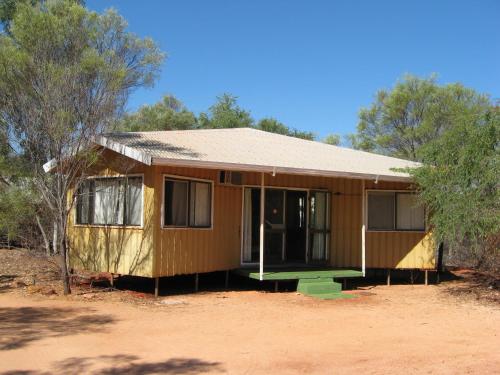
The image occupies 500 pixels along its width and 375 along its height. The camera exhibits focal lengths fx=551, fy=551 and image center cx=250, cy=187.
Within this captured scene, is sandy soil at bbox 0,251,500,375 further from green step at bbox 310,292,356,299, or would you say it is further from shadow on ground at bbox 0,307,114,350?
green step at bbox 310,292,356,299

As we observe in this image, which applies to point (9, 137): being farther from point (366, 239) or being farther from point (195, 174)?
point (366, 239)

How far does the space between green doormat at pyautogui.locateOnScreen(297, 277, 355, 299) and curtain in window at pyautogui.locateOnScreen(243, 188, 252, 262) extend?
1.44 meters

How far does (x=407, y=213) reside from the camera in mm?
14078

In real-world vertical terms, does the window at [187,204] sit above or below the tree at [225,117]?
below

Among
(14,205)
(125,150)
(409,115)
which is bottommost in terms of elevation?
(14,205)

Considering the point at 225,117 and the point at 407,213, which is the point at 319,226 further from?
the point at 225,117

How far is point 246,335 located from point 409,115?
874 inches

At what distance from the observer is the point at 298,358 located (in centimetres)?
660

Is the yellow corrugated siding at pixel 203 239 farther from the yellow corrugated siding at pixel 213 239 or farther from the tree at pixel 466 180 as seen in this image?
the tree at pixel 466 180

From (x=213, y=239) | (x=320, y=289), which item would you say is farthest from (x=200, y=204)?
(x=320, y=289)

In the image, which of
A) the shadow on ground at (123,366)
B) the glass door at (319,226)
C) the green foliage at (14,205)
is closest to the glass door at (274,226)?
the glass door at (319,226)

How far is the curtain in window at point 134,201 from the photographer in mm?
11117

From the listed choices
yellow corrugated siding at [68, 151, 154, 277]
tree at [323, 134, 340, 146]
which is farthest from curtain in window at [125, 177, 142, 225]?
tree at [323, 134, 340, 146]

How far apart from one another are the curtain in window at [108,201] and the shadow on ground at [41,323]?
266 cm
